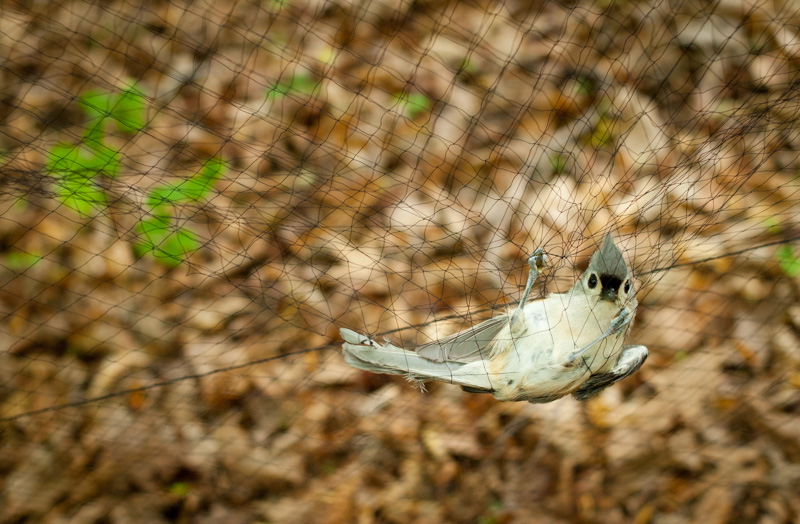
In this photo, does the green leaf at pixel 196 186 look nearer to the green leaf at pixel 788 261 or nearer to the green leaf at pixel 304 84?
the green leaf at pixel 304 84

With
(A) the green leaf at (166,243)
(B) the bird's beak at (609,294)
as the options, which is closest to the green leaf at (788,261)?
(B) the bird's beak at (609,294)

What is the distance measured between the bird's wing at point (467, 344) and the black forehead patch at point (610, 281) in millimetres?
272

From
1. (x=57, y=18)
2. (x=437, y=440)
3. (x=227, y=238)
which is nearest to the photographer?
(x=437, y=440)

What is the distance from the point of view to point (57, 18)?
3.07m

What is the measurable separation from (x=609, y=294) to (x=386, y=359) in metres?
0.56

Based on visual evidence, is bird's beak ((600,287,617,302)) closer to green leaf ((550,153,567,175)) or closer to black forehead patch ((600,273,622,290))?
black forehead patch ((600,273,622,290))

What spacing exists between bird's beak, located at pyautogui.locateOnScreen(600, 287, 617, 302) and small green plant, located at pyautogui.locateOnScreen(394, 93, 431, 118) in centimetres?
166

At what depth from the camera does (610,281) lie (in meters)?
1.67

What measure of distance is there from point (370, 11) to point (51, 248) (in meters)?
1.73

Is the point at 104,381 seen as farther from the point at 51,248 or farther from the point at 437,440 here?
the point at 437,440

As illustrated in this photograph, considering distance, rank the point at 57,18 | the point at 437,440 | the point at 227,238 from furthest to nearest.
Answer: the point at 57,18
the point at 227,238
the point at 437,440

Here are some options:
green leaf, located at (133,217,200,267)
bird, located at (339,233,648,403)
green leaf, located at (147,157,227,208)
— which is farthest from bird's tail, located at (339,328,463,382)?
green leaf, located at (133,217,200,267)

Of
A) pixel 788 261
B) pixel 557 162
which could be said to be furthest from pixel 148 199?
pixel 788 261

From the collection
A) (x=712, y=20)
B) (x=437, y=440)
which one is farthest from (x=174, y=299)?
(x=712, y=20)
